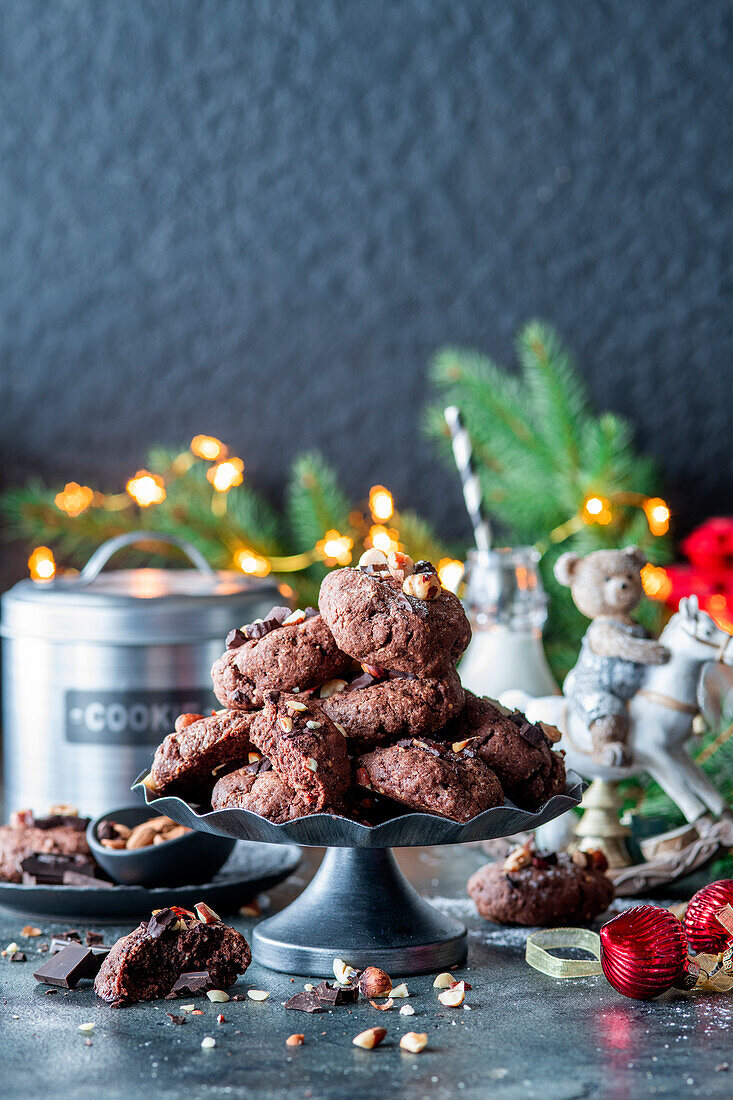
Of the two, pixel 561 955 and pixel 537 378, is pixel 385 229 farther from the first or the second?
pixel 561 955

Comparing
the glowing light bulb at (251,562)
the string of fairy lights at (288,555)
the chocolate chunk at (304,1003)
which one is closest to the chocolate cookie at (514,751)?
the chocolate chunk at (304,1003)

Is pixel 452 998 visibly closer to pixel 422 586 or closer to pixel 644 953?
pixel 644 953

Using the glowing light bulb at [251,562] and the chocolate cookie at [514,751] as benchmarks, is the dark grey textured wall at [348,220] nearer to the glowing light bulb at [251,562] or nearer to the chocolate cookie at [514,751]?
the glowing light bulb at [251,562]

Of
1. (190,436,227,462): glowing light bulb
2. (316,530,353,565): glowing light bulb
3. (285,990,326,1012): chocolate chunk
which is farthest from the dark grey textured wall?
(285,990,326,1012): chocolate chunk

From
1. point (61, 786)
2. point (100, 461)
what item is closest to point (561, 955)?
point (61, 786)

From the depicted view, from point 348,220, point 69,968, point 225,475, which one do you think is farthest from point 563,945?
point 348,220

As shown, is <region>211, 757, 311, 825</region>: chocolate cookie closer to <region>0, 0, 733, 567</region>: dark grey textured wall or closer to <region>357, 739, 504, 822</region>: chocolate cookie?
<region>357, 739, 504, 822</region>: chocolate cookie
